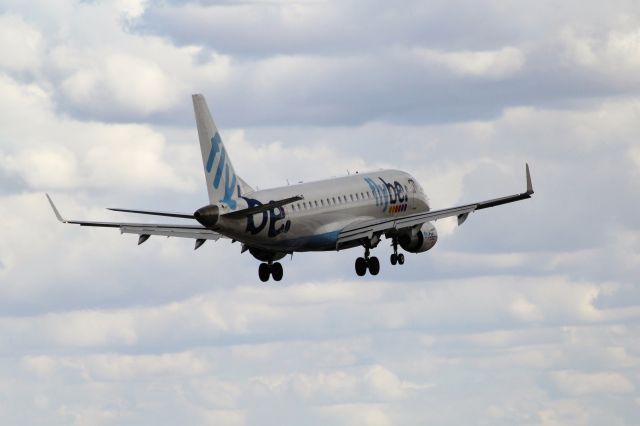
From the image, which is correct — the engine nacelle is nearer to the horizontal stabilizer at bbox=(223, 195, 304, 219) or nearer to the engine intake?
the horizontal stabilizer at bbox=(223, 195, 304, 219)

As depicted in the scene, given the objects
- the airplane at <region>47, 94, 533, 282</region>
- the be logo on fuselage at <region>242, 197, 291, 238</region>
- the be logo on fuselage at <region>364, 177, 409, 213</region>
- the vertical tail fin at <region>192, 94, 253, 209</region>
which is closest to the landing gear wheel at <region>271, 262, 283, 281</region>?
the airplane at <region>47, 94, 533, 282</region>

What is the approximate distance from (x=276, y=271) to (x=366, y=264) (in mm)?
6462

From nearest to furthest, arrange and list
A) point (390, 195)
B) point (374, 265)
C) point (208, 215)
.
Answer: point (208, 215) → point (374, 265) → point (390, 195)

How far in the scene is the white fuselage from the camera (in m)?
119

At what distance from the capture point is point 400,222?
420ft

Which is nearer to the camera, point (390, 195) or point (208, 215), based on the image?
point (208, 215)

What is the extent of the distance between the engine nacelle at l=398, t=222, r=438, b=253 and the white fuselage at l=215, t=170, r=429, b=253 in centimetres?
261

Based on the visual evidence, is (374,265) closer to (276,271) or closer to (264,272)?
(276,271)

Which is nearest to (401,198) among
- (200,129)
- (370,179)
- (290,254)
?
(370,179)

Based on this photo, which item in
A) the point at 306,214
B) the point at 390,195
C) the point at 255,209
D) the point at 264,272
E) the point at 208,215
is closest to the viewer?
the point at 208,215

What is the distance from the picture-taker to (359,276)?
129 m

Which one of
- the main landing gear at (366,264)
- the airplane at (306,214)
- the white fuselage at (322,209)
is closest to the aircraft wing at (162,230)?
the airplane at (306,214)

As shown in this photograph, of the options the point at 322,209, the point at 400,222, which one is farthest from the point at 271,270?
the point at 400,222

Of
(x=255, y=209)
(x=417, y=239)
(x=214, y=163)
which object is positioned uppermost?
(x=214, y=163)
